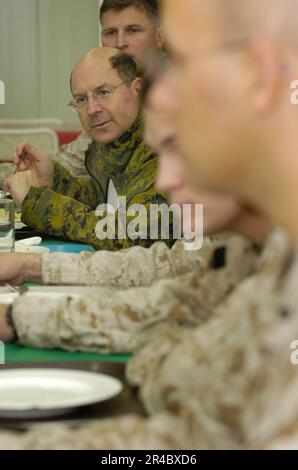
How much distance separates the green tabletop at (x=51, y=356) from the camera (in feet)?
4.78

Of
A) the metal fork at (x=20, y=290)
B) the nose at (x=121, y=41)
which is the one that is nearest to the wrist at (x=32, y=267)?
the metal fork at (x=20, y=290)

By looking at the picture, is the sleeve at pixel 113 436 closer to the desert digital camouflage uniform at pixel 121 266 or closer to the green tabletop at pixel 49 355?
the green tabletop at pixel 49 355

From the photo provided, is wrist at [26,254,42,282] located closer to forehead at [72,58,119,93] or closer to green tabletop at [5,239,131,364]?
green tabletop at [5,239,131,364]

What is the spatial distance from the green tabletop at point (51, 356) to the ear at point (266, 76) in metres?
0.74

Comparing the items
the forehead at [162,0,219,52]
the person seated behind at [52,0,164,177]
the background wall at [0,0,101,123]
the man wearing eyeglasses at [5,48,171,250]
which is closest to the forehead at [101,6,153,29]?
the person seated behind at [52,0,164,177]

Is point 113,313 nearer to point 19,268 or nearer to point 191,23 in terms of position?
point 191,23

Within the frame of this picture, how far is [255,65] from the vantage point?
2.56 feet

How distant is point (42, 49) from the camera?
751 centimetres

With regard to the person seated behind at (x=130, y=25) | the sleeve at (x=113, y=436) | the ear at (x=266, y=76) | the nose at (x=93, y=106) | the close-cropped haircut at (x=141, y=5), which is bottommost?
the sleeve at (x=113, y=436)

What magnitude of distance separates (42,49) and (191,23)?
687 centimetres

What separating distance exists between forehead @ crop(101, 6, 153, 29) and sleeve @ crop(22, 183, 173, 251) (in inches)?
40.9

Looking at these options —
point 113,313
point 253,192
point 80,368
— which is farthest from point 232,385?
point 113,313

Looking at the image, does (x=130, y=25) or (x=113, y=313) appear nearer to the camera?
(x=113, y=313)

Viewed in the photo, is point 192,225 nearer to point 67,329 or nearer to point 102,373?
point 102,373
